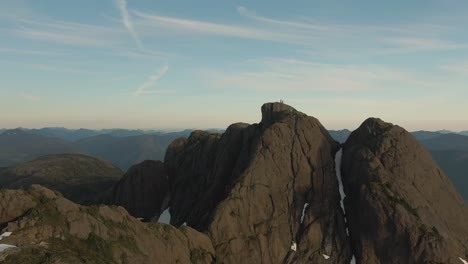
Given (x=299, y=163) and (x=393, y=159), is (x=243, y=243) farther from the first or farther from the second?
(x=393, y=159)

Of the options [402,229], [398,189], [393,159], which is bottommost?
[402,229]

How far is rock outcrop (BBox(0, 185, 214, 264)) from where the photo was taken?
49125mm

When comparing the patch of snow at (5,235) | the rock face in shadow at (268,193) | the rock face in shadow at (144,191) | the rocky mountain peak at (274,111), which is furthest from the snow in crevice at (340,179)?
the patch of snow at (5,235)

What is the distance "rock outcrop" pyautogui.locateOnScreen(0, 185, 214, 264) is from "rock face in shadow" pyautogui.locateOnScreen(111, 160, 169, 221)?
143 feet

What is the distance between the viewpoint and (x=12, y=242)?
4922 cm

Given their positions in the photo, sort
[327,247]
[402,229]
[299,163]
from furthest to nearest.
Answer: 1. [299,163]
2. [327,247]
3. [402,229]

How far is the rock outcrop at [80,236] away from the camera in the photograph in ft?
161

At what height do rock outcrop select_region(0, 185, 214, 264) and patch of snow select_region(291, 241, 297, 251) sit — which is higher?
rock outcrop select_region(0, 185, 214, 264)

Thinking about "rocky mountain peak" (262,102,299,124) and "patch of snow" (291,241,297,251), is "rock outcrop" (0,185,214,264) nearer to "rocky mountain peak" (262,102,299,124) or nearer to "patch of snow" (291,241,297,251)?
"patch of snow" (291,241,297,251)

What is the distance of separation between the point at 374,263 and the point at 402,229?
29.1ft

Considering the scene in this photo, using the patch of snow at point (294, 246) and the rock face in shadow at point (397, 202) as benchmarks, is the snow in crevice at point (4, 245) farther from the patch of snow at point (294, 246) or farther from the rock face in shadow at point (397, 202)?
the rock face in shadow at point (397, 202)

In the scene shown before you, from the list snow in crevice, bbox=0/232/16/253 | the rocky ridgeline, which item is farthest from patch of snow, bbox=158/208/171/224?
snow in crevice, bbox=0/232/16/253

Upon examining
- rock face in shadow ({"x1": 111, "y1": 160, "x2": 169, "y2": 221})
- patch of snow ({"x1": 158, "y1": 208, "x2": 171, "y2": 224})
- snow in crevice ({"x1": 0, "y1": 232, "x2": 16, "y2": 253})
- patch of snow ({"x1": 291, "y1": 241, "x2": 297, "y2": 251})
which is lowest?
patch of snow ({"x1": 291, "y1": 241, "x2": 297, "y2": 251})

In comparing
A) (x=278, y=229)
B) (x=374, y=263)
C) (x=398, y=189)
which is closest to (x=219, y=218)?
(x=278, y=229)
